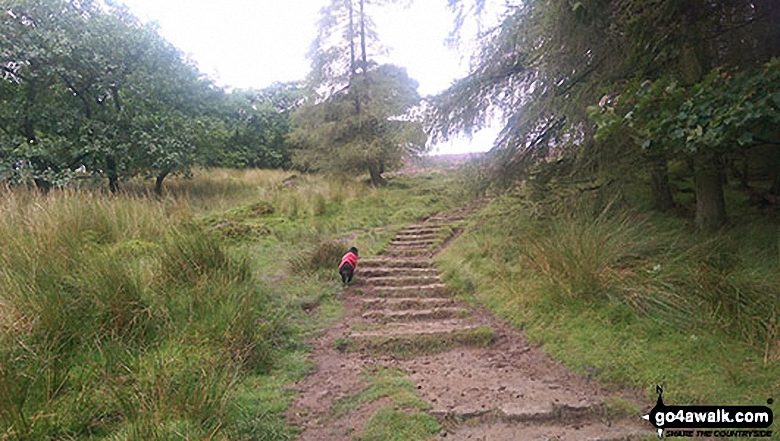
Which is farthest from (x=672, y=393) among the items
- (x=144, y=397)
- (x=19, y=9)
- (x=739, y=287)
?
(x=19, y=9)

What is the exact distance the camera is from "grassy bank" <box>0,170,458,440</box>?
2340 mm

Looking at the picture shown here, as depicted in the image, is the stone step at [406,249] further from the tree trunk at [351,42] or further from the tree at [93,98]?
the tree trunk at [351,42]

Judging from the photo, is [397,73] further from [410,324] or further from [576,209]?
[410,324]

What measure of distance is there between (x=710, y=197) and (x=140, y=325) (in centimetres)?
598

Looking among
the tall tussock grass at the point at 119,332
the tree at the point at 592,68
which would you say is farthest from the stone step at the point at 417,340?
the tree at the point at 592,68

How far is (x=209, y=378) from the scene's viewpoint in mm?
2617

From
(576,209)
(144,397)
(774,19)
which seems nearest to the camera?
(144,397)

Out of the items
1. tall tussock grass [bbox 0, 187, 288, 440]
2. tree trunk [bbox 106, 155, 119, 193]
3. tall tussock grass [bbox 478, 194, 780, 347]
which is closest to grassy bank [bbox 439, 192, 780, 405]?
tall tussock grass [bbox 478, 194, 780, 347]

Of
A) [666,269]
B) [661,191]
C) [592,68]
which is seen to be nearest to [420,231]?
[661,191]

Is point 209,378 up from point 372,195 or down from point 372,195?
down

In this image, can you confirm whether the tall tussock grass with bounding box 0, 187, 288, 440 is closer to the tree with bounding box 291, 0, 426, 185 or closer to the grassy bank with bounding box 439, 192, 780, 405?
the grassy bank with bounding box 439, 192, 780, 405

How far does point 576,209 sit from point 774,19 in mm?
2751

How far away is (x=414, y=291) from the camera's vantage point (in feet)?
19.0

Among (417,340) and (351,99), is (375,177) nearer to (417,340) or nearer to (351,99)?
(351,99)
